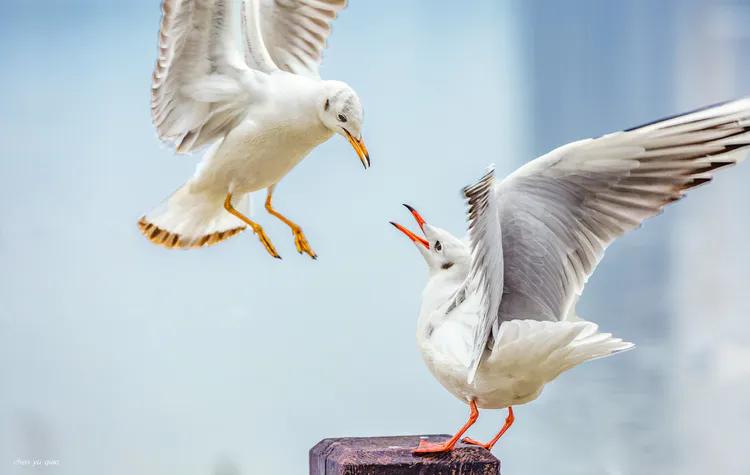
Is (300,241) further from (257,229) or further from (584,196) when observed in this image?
(584,196)

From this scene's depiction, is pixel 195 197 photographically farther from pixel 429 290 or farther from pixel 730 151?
pixel 730 151

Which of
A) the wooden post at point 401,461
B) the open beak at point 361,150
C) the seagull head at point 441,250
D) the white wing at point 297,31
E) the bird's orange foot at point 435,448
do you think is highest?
the white wing at point 297,31

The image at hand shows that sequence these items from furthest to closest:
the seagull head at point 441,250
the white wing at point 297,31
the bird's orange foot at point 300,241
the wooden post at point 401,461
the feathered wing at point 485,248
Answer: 1. the white wing at point 297,31
2. the bird's orange foot at point 300,241
3. the seagull head at point 441,250
4. the wooden post at point 401,461
5. the feathered wing at point 485,248

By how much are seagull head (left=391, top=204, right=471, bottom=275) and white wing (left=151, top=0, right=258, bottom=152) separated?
12.3 inches

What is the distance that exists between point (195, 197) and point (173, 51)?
0.72ft

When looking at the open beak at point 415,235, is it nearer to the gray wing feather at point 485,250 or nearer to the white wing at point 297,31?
the gray wing feather at point 485,250

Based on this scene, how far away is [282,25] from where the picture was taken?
1707 mm

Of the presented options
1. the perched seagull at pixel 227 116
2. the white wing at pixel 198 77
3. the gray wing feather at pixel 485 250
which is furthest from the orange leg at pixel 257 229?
the gray wing feather at pixel 485 250

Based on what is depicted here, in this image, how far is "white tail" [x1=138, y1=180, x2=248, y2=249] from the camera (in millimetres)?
1611

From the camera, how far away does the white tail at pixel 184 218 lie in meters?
1.61

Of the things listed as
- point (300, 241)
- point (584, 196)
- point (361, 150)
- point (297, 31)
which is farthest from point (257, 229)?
point (584, 196)

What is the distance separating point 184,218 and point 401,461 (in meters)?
0.52

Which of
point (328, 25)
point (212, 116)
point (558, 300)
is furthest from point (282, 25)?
point (558, 300)

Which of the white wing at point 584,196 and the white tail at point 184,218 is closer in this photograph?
the white wing at point 584,196
